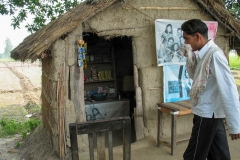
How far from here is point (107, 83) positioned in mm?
7066

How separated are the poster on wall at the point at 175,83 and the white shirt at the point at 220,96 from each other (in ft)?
8.16

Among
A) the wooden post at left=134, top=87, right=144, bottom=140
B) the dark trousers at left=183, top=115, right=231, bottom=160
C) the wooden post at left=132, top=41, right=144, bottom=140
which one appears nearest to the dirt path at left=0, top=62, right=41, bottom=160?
the wooden post at left=132, top=41, right=144, bottom=140

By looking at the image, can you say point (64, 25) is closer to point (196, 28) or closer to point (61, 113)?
point (61, 113)

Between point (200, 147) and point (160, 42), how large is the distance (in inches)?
107

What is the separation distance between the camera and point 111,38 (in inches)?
193

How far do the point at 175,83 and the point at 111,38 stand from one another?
163 cm

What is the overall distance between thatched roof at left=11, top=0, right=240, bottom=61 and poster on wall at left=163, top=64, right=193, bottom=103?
1.43 m

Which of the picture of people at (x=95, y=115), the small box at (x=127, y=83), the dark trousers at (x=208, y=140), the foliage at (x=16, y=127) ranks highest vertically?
the small box at (x=127, y=83)

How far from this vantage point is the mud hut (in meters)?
4.12

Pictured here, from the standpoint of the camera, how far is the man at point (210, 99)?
2.14 meters

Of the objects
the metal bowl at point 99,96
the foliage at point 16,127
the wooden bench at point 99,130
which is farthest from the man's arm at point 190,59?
the foliage at point 16,127

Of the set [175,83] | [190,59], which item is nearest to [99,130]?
[190,59]

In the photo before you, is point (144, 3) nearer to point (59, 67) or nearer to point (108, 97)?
point (59, 67)

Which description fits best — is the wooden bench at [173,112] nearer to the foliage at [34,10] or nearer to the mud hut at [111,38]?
the mud hut at [111,38]
